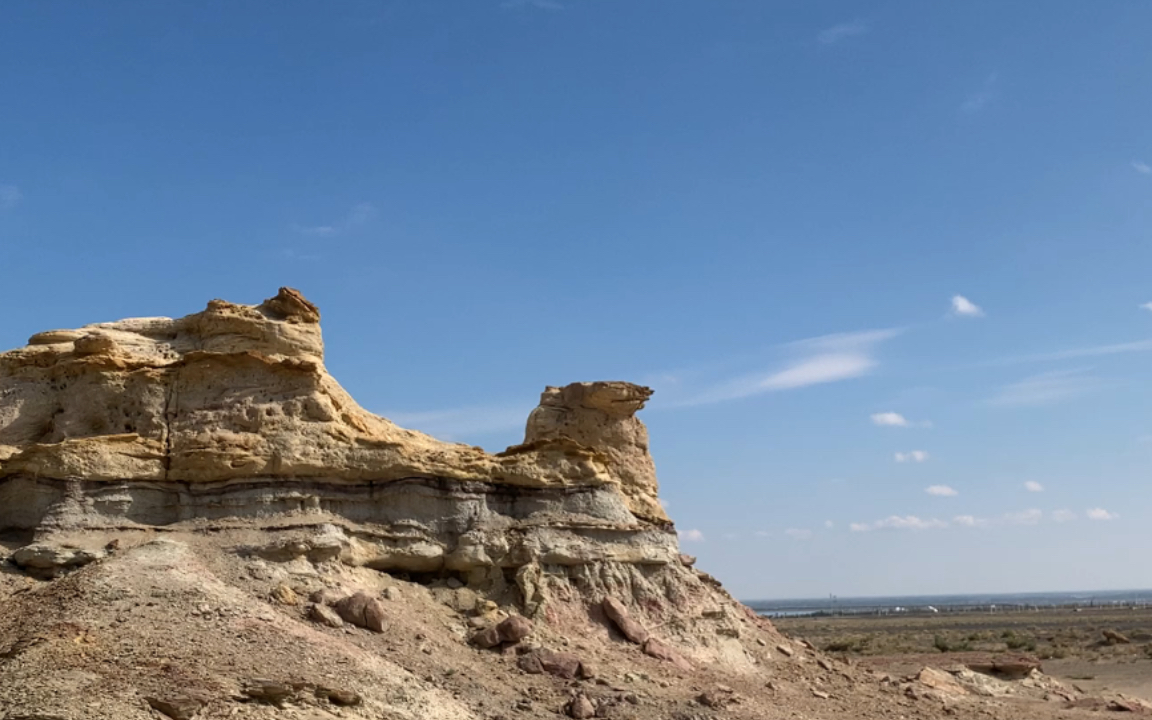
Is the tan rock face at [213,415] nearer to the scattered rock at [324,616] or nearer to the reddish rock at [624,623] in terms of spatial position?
the reddish rock at [624,623]

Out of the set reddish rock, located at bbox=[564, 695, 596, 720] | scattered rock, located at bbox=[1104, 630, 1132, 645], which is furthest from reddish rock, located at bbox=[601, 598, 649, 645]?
scattered rock, located at bbox=[1104, 630, 1132, 645]

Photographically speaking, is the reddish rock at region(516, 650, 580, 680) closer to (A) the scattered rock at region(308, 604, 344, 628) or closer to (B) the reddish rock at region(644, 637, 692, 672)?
(B) the reddish rock at region(644, 637, 692, 672)

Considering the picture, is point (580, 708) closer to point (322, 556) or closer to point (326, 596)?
point (326, 596)

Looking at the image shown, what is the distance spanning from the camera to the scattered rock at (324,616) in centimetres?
1720

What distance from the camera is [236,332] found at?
21281mm

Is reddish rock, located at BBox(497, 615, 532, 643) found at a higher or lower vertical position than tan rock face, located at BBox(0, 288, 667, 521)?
lower

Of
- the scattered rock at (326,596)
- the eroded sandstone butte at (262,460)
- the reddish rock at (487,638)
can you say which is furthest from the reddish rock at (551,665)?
the scattered rock at (326,596)

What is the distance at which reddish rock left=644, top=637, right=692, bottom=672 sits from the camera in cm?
2017

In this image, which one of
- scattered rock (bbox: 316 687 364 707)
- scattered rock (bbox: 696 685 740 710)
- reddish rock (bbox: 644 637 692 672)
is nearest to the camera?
scattered rock (bbox: 316 687 364 707)

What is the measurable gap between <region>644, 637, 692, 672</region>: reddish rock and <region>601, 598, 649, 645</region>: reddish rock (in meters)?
0.18

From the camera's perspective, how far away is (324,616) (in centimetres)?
1725

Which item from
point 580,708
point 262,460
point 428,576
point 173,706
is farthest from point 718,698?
point 173,706

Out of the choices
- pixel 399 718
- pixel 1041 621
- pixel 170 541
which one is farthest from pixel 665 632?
pixel 1041 621

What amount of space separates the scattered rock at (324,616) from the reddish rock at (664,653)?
601 cm
